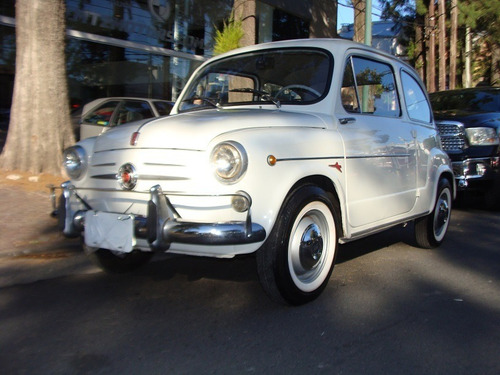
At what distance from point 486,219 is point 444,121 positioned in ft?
5.04

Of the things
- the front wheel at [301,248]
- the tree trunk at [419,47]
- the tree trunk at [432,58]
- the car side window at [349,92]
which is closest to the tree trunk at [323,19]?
the tree trunk at [432,58]

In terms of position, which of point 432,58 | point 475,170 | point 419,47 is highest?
point 419,47

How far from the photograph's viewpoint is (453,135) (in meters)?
7.28

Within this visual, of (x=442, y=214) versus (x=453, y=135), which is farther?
(x=453, y=135)

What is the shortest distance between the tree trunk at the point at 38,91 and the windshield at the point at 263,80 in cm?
309

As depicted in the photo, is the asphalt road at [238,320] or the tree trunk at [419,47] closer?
the asphalt road at [238,320]

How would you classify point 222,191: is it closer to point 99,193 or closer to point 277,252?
point 277,252

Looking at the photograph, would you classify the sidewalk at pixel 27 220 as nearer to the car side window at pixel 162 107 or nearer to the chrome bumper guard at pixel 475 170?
the car side window at pixel 162 107

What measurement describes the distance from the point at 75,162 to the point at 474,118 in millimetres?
6178

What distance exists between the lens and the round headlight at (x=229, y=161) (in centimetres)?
307

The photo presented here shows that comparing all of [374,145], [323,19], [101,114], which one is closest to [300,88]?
[374,145]

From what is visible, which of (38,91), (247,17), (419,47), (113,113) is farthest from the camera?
(419,47)

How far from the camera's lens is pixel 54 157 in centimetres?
716

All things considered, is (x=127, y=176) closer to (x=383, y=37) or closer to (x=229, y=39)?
(x=229, y=39)
